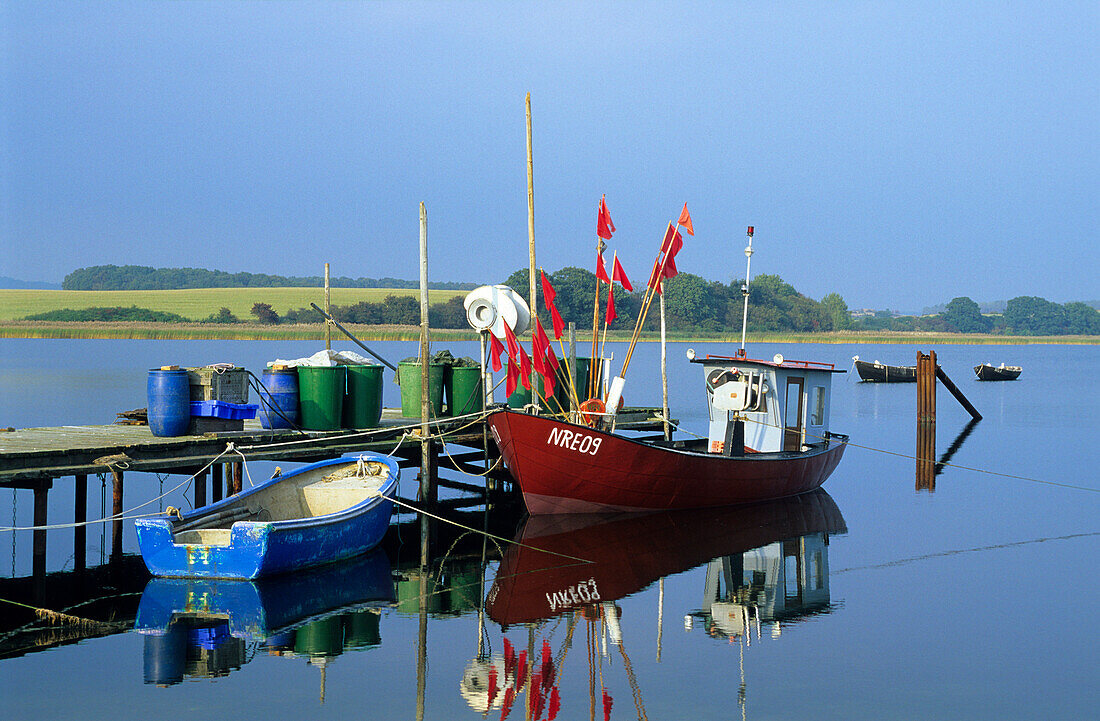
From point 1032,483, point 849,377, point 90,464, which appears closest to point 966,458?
point 1032,483

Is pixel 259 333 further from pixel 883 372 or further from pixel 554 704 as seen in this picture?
pixel 554 704

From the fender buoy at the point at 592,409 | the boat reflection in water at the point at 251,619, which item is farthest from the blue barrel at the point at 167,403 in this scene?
A: the fender buoy at the point at 592,409

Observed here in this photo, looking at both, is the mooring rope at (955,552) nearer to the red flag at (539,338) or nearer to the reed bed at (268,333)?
the red flag at (539,338)

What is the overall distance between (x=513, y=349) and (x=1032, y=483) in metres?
16.3

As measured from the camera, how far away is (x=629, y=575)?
1566 cm

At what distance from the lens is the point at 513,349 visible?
19.6 m

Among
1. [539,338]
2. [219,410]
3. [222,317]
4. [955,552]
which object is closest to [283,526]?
[219,410]

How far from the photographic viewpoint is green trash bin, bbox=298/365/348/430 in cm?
1820

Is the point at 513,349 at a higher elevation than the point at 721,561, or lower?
higher

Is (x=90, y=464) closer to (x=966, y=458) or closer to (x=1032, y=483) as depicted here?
(x=1032, y=483)

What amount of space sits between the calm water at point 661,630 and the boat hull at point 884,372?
169 feet

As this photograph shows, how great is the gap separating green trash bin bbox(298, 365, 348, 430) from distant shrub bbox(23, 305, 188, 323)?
11005 centimetres

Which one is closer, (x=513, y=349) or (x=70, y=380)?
(x=513, y=349)

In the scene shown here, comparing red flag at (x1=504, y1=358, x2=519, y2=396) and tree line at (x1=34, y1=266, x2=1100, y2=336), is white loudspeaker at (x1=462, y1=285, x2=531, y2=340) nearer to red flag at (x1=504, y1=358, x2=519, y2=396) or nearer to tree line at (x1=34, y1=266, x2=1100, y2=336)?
red flag at (x1=504, y1=358, x2=519, y2=396)
